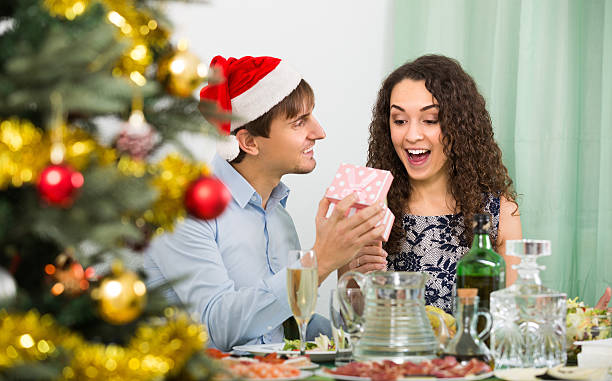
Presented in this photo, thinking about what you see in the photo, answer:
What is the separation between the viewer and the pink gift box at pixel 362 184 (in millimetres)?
1652

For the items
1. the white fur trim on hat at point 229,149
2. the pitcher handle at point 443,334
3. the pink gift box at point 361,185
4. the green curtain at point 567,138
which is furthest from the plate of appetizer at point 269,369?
the green curtain at point 567,138

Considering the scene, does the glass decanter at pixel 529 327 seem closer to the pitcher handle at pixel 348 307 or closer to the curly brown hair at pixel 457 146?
the pitcher handle at pixel 348 307

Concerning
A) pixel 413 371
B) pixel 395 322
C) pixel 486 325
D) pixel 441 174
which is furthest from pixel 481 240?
pixel 441 174

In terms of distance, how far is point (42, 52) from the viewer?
681 millimetres

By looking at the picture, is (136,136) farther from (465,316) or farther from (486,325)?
(486,325)

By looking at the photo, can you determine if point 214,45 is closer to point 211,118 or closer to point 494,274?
point 494,274

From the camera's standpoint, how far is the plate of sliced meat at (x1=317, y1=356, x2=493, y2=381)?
1010 millimetres

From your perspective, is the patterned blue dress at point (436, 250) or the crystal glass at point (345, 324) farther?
the patterned blue dress at point (436, 250)

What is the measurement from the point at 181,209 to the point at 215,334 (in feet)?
2.87

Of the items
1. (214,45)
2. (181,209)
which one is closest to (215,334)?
(181,209)

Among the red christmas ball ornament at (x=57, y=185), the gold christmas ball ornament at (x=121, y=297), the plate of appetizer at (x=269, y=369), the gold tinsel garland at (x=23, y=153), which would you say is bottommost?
the plate of appetizer at (x=269, y=369)

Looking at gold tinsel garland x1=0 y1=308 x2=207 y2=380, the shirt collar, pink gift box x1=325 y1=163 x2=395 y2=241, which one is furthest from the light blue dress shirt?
gold tinsel garland x1=0 y1=308 x2=207 y2=380

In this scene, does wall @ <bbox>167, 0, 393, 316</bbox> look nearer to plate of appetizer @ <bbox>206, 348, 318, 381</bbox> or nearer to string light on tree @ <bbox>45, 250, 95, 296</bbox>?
plate of appetizer @ <bbox>206, 348, 318, 381</bbox>

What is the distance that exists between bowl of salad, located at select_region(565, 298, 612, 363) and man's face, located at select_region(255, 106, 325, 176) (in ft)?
2.79
